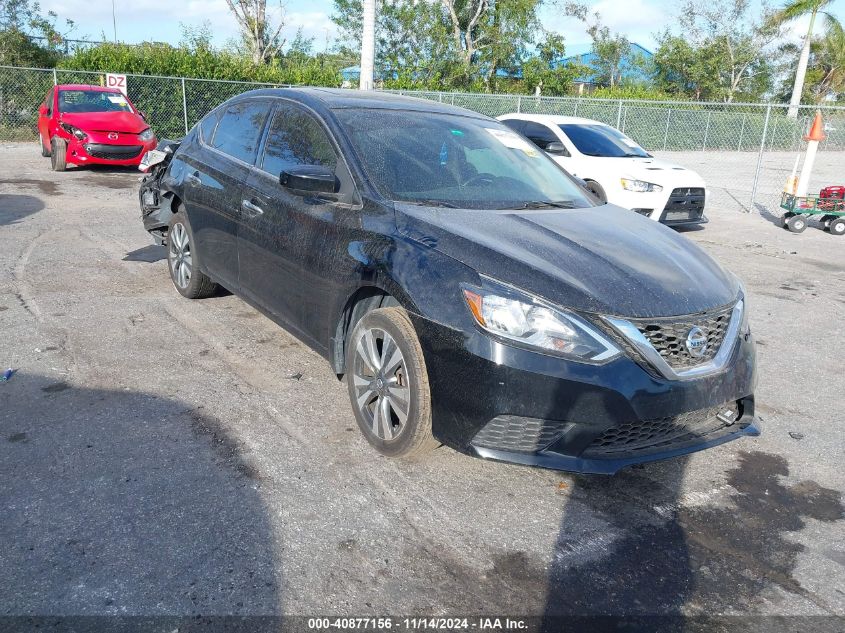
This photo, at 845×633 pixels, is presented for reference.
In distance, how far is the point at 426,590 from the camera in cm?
270

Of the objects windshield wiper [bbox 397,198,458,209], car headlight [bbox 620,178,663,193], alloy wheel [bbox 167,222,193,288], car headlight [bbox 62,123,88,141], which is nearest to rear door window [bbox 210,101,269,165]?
alloy wheel [bbox 167,222,193,288]

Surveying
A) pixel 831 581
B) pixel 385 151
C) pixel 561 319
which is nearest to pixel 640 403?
pixel 561 319

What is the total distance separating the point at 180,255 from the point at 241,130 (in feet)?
4.25

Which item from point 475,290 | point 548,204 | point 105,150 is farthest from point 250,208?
point 105,150

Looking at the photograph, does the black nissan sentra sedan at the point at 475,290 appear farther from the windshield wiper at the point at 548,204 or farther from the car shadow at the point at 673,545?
the car shadow at the point at 673,545

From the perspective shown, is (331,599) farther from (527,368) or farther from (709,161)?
(709,161)

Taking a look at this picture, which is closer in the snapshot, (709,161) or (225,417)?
(225,417)

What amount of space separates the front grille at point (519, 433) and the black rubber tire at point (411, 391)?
1.00 ft

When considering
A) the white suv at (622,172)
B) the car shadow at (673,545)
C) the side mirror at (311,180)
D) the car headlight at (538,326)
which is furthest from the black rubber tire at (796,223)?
the car headlight at (538,326)

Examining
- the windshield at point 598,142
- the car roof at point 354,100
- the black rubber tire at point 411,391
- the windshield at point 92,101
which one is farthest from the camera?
the windshield at point 92,101

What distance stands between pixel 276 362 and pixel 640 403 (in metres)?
2.58

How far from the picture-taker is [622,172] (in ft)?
35.3

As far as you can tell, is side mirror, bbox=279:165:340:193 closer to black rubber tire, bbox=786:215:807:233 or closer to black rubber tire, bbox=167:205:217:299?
black rubber tire, bbox=167:205:217:299

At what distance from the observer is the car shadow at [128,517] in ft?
8.33
